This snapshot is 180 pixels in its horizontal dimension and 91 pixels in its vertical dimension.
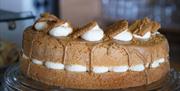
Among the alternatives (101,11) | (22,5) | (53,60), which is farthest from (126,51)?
(101,11)

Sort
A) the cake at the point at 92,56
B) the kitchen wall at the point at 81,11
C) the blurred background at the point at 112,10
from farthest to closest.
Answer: the kitchen wall at the point at 81,11
the blurred background at the point at 112,10
the cake at the point at 92,56

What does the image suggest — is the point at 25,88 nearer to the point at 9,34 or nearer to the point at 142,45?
the point at 142,45

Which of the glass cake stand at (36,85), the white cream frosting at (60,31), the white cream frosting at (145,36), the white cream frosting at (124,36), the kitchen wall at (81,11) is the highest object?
the white cream frosting at (60,31)

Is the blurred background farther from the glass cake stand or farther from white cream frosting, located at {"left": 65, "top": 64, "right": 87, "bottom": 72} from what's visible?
white cream frosting, located at {"left": 65, "top": 64, "right": 87, "bottom": 72}

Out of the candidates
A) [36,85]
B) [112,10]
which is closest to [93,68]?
[36,85]

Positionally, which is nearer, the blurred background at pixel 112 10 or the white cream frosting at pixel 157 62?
the white cream frosting at pixel 157 62

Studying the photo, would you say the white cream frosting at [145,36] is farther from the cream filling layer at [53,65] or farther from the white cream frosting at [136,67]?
the cream filling layer at [53,65]

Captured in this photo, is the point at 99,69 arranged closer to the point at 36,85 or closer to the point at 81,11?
the point at 36,85

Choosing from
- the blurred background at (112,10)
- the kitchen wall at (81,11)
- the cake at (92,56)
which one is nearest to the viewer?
A: the cake at (92,56)

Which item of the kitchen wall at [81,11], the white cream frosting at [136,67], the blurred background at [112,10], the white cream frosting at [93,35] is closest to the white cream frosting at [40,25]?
the white cream frosting at [93,35]
